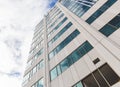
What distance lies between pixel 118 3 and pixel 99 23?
3362mm

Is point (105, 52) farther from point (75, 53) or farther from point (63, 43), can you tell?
point (63, 43)

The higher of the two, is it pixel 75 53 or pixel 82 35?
pixel 82 35

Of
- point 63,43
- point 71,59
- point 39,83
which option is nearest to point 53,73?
point 39,83

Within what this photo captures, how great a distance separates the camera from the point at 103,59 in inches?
611

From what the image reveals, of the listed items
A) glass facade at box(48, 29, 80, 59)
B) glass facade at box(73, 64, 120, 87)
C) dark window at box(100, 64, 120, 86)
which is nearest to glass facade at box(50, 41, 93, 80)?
glass facade at box(48, 29, 80, 59)

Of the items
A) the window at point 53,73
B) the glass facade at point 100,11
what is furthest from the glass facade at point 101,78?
the glass facade at point 100,11

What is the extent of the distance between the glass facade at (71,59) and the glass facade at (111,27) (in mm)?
2376

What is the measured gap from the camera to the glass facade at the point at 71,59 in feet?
62.3

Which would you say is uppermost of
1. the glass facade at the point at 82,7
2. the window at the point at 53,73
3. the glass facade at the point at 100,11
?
the glass facade at the point at 82,7

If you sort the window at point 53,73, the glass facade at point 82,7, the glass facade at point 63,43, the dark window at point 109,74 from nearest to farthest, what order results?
the dark window at point 109,74 < the window at point 53,73 < the glass facade at point 63,43 < the glass facade at point 82,7

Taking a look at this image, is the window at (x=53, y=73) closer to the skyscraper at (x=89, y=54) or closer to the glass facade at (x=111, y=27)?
the skyscraper at (x=89, y=54)

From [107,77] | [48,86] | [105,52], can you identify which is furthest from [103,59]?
[48,86]

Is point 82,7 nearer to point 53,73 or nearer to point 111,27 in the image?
point 111,27

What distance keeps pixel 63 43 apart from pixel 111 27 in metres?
8.82
